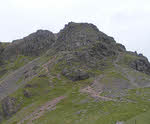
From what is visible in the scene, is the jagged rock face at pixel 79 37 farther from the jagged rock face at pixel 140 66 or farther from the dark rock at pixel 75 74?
the dark rock at pixel 75 74

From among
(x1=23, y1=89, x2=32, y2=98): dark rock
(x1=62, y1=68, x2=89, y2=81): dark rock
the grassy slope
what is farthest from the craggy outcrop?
(x1=23, y1=89, x2=32, y2=98): dark rock

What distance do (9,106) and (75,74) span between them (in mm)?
42593

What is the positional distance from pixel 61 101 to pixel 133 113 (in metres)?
35.1

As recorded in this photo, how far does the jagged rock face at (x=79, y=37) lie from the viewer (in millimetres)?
149375

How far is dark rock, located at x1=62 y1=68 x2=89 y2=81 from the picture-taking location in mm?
98688

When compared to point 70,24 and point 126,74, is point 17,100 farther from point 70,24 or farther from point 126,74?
point 70,24

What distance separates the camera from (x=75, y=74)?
100125 millimetres

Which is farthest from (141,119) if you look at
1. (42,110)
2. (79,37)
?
(79,37)

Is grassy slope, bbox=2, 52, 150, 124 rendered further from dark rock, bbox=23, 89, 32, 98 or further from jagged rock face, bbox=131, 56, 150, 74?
jagged rock face, bbox=131, 56, 150, 74

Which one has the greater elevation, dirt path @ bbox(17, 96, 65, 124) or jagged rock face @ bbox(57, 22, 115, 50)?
jagged rock face @ bbox(57, 22, 115, 50)

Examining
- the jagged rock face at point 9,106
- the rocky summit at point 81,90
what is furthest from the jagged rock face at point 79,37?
the jagged rock face at point 9,106

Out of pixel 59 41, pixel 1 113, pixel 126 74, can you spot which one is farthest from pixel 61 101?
pixel 59 41

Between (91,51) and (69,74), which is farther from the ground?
(91,51)

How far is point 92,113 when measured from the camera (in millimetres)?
47844
